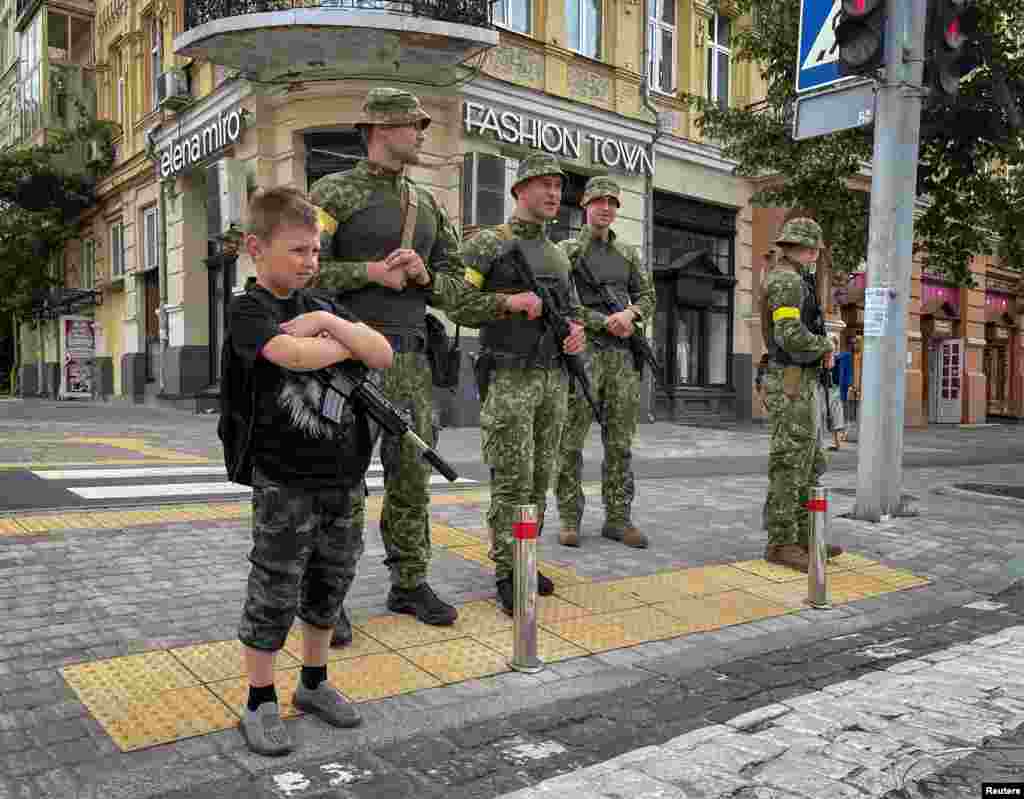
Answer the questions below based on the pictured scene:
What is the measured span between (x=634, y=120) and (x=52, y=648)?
49.3 ft

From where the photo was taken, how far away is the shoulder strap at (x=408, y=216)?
3865 mm

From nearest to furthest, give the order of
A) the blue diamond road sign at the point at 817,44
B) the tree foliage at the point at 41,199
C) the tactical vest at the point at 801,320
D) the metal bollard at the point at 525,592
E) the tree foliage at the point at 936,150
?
the metal bollard at the point at 525,592 < the tactical vest at the point at 801,320 < the blue diamond road sign at the point at 817,44 < the tree foliage at the point at 936,150 < the tree foliage at the point at 41,199

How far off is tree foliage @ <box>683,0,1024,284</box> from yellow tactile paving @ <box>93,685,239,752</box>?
6981mm

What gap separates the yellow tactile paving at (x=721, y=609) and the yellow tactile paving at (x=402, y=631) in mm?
1193

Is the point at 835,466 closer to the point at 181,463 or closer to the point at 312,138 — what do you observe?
the point at 181,463

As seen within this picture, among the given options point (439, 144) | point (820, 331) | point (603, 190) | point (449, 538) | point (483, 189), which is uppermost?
point (439, 144)

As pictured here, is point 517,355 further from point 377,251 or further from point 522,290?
point 377,251

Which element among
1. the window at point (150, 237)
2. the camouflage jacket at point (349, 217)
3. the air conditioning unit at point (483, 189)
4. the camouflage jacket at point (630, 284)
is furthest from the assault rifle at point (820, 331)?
the window at point (150, 237)

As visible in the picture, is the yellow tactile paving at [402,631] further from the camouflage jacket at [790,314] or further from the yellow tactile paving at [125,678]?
the camouflage jacket at [790,314]

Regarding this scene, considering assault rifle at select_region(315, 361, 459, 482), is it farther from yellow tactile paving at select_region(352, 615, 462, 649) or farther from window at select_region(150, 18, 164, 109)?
window at select_region(150, 18, 164, 109)

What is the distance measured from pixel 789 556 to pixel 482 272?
2630 mm

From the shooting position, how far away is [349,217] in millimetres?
3795

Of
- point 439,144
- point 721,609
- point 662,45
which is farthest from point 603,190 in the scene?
point 662,45

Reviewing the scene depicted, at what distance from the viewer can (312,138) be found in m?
13.9
